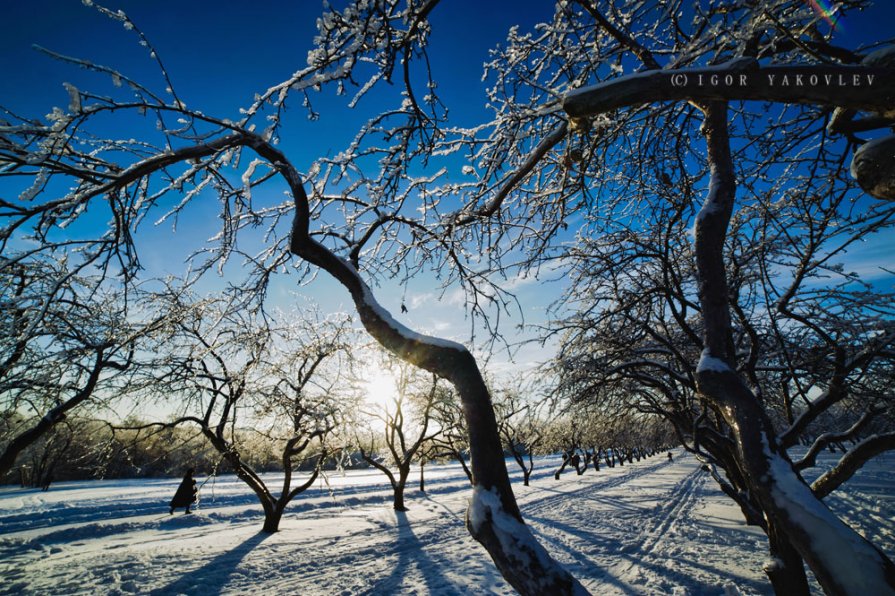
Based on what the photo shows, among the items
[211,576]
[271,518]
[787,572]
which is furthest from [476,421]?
[271,518]

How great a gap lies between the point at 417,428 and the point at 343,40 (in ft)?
66.3

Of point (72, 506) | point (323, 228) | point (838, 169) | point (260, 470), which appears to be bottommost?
point (260, 470)

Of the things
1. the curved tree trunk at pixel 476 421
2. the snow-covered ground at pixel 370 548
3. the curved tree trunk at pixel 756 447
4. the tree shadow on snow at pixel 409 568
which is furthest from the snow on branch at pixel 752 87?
the tree shadow on snow at pixel 409 568

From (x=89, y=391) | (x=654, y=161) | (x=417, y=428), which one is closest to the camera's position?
(x=654, y=161)

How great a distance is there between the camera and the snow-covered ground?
679 cm

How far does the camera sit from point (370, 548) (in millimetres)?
9586

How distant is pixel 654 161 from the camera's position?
3.95 metres

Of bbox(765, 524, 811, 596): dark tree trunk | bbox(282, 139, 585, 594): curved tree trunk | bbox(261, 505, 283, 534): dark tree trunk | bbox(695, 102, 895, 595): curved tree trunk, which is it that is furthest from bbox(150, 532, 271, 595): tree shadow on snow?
bbox(695, 102, 895, 595): curved tree trunk

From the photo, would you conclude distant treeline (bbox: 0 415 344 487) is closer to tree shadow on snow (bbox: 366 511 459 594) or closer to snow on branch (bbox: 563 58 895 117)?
tree shadow on snow (bbox: 366 511 459 594)

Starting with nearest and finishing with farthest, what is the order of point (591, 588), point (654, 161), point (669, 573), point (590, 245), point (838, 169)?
1. point (838, 169)
2. point (654, 161)
3. point (590, 245)
4. point (591, 588)
5. point (669, 573)

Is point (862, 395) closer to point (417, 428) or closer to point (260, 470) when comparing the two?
point (417, 428)

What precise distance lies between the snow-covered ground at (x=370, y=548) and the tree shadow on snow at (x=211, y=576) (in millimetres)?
43

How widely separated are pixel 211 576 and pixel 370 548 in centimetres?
375

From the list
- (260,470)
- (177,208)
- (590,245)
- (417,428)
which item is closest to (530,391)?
(590,245)
